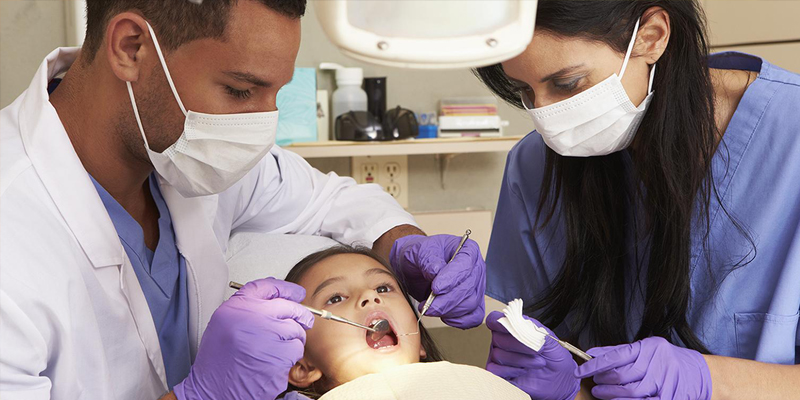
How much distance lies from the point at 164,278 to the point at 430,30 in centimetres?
108

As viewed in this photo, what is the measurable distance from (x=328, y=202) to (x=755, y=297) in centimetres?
114

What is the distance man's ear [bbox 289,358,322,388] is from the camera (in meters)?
1.37

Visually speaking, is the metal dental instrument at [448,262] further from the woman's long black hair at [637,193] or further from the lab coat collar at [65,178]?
the lab coat collar at [65,178]

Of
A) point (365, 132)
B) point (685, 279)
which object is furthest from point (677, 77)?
point (365, 132)

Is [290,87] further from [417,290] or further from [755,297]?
[755,297]

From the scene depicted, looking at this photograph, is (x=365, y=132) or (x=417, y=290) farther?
(x=365, y=132)

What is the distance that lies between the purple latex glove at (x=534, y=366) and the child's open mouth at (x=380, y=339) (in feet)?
0.66

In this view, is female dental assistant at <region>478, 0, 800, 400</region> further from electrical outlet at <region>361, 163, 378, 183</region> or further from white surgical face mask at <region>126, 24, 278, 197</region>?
electrical outlet at <region>361, 163, 378, 183</region>

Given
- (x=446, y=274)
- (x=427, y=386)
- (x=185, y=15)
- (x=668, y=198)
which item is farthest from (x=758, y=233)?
(x=185, y=15)

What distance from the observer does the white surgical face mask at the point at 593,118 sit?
4.26 feet

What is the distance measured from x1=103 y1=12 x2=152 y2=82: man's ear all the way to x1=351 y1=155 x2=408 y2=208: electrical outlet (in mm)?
1775

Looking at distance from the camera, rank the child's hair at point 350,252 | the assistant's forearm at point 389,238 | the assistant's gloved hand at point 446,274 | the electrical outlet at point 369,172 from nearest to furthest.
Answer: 1. the assistant's gloved hand at point 446,274
2. the child's hair at point 350,252
3. the assistant's forearm at point 389,238
4. the electrical outlet at point 369,172

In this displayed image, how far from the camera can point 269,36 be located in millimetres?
1236

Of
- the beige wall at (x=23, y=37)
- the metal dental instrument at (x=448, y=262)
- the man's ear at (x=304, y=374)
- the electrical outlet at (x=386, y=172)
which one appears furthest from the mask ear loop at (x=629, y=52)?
the beige wall at (x=23, y=37)
